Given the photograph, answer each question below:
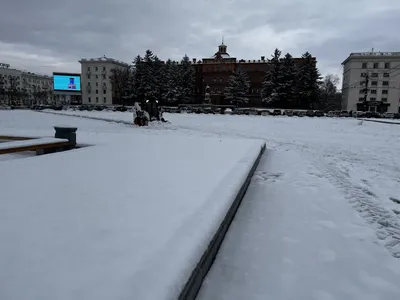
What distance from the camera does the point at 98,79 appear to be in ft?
343

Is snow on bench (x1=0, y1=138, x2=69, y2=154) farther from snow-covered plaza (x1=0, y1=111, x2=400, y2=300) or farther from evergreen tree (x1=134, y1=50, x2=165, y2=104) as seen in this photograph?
evergreen tree (x1=134, y1=50, x2=165, y2=104)

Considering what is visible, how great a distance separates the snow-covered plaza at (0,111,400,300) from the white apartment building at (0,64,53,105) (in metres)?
107

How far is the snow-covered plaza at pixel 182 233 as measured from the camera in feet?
7.56

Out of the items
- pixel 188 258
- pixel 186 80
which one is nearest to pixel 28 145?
pixel 188 258

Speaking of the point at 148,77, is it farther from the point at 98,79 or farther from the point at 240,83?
the point at 98,79

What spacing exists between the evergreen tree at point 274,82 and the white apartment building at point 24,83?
76223 mm

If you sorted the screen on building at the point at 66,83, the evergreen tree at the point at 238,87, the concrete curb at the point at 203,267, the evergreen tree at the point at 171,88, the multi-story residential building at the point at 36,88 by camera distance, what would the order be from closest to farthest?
the concrete curb at the point at 203,267, the evergreen tree at the point at 238,87, the screen on building at the point at 66,83, the evergreen tree at the point at 171,88, the multi-story residential building at the point at 36,88

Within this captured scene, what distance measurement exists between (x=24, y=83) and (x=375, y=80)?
129474 mm

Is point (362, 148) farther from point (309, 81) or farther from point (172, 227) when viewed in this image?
point (309, 81)

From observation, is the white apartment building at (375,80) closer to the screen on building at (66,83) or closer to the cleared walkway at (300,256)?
the screen on building at (66,83)

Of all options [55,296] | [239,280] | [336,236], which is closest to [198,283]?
[239,280]

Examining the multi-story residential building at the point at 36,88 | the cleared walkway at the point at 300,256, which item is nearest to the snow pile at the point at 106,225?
the cleared walkway at the point at 300,256

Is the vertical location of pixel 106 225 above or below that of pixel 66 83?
below

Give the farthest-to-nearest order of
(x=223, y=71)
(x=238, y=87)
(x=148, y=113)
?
(x=223, y=71)
(x=238, y=87)
(x=148, y=113)
